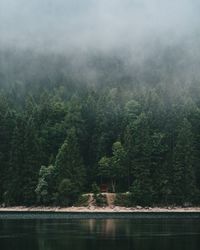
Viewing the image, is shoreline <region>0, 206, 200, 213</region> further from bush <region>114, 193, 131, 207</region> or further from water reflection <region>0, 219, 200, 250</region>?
water reflection <region>0, 219, 200, 250</region>

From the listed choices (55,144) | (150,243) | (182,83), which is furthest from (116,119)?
(150,243)

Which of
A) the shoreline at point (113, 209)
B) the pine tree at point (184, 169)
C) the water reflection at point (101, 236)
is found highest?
the pine tree at point (184, 169)

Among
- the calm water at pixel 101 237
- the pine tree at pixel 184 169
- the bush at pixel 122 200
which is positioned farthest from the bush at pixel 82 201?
the calm water at pixel 101 237

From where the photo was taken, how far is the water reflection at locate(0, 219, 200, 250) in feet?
197

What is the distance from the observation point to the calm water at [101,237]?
60062 millimetres

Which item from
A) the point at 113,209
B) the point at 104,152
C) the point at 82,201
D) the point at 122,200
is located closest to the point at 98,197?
the point at 82,201

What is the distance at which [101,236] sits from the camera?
6994 cm

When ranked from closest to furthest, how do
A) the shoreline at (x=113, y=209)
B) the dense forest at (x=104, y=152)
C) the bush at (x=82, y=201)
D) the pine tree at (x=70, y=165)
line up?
1. the shoreline at (x=113, y=209)
2. the bush at (x=82, y=201)
3. the dense forest at (x=104, y=152)
4. the pine tree at (x=70, y=165)

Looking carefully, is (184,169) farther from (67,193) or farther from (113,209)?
(67,193)

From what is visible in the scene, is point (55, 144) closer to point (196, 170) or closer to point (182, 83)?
point (196, 170)

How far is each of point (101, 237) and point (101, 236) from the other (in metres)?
1.19

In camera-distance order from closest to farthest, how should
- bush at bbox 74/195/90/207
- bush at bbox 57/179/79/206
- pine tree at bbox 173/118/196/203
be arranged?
1. bush at bbox 57/179/79/206
2. bush at bbox 74/195/90/207
3. pine tree at bbox 173/118/196/203

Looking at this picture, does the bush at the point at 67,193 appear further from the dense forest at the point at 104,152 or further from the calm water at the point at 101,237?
the calm water at the point at 101,237

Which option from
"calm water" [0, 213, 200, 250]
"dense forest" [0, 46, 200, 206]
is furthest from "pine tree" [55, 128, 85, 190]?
"calm water" [0, 213, 200, 250]
